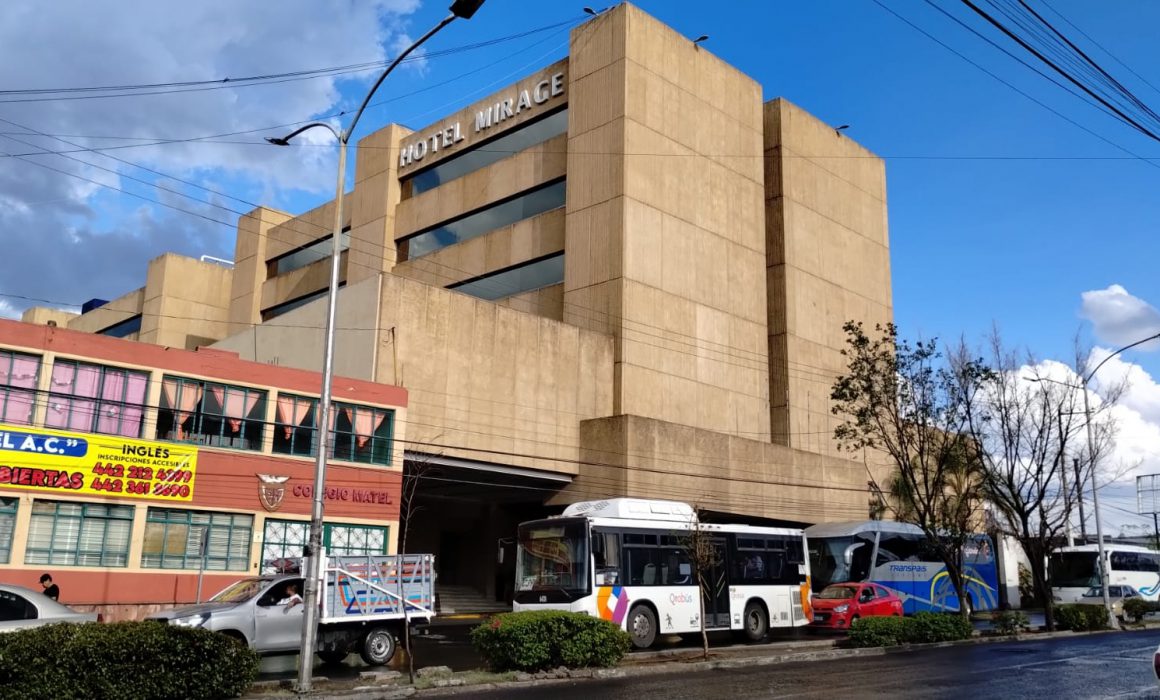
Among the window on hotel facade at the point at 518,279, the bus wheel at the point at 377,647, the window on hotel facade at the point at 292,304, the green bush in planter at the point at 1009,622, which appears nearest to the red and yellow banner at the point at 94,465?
the bus wheel at the point at 377,647

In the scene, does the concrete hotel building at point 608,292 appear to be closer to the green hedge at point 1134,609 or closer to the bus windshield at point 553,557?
the bus windshield at point 553,557

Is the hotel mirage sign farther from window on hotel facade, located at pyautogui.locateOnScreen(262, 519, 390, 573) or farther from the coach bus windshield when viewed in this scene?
the coach bus windshield

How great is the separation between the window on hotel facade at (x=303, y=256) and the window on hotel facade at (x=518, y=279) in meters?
13.1

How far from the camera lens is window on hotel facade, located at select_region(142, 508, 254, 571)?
88.9ft

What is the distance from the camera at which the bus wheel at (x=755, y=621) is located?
25766 millimetres

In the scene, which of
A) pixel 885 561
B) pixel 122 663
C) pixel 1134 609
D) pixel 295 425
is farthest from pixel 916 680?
pixel 1134 609

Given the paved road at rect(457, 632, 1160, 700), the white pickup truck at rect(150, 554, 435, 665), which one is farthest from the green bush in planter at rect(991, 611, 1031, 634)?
the white pickup truck at rect(150, 554, 435, 665)

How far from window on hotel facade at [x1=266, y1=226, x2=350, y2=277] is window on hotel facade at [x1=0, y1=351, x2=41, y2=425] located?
109 ft

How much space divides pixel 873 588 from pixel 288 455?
63.4 feet

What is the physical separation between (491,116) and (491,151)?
6.14 feet

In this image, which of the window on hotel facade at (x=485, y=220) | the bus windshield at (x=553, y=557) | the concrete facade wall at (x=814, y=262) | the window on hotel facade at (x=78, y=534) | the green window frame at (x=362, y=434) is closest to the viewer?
the bus windshield at (x=553, y=557)

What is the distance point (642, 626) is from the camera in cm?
2297

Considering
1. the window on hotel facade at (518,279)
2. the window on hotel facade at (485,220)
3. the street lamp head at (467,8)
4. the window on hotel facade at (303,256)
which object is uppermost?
the window on hotel facade at (303,256)

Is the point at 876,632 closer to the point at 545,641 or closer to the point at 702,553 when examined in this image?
the point at 702,553
